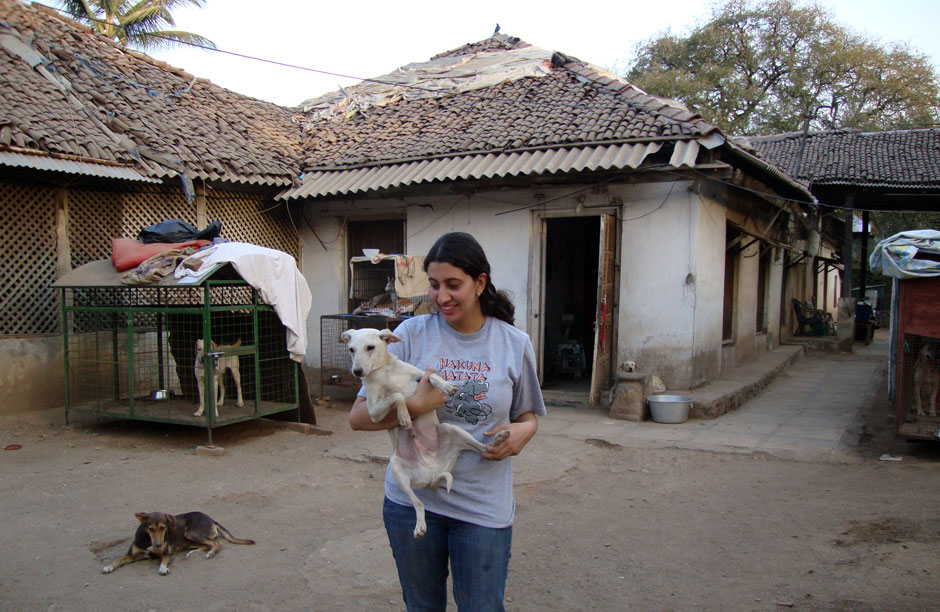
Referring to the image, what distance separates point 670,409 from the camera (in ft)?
25.2

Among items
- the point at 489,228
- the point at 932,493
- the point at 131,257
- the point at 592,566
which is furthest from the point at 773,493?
the point at 131,257

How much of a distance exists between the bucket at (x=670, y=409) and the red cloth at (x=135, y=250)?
5.55 meters

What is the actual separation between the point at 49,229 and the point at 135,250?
211 cm

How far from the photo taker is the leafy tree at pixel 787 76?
79.7 feet

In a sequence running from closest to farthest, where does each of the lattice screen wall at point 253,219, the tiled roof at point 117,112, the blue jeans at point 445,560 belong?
the blue jeans at point 445,560 → the tiled roof at point 117,112 → the lattice screen wall at point 253,219

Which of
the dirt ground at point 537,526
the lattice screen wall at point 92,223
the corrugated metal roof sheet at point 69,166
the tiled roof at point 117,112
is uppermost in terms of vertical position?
the tiled roof at point 117,112

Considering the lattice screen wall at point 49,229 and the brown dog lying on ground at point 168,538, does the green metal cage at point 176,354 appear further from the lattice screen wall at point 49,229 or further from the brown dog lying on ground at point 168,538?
the brown dog lying on ground at point 168,538

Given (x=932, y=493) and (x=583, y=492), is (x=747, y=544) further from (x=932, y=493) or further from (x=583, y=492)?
(x=932, y=493)

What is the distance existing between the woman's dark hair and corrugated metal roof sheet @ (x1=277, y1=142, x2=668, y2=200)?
6.24 metres

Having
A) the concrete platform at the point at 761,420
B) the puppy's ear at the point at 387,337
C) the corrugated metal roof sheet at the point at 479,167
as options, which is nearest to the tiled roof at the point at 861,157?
the concrete platform at the point at 761,420

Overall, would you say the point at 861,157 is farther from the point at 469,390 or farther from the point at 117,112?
the point at 469,390

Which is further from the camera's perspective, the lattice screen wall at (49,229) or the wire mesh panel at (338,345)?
the wire mesh panel at (338,345)

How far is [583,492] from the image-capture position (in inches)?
212

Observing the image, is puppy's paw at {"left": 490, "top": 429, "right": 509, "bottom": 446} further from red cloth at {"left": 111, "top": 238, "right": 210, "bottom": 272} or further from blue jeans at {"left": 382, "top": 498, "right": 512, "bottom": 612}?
red cloth at {"left": 111, "top": 238, "right": 210, "bottom": 272}
